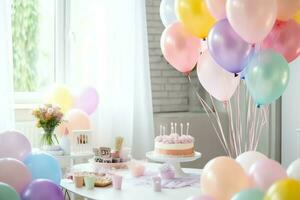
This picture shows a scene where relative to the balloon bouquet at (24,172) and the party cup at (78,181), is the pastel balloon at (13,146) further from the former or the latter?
the party cup at (78,181)

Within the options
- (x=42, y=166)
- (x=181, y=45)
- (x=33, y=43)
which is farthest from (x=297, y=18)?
(x=33, y=43)

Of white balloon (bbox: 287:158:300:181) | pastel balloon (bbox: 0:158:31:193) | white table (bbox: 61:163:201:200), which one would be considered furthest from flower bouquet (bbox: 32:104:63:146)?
white balloon (bbox: 287:158:300:181)

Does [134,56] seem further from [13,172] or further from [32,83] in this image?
[13,172]

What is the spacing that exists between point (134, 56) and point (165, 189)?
1922 mm

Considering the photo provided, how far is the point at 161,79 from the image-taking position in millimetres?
4762

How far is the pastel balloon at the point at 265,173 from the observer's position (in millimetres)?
1981

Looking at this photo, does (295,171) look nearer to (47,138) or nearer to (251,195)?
(251,195)

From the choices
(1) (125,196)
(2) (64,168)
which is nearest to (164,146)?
(1) (125,196)

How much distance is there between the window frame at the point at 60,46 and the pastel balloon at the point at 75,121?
60 cm

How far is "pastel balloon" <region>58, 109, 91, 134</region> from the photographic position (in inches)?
140

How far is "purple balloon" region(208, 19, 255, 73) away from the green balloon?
1194 mm

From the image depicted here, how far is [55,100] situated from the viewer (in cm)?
368

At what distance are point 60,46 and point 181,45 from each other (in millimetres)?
1630

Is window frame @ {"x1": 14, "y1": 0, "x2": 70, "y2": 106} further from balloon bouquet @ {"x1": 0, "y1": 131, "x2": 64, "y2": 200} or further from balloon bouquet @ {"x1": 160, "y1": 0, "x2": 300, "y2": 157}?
balloon bouquet @ {"x1": 0, "y1": 131, "x2": 64, "y2": 200}
